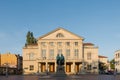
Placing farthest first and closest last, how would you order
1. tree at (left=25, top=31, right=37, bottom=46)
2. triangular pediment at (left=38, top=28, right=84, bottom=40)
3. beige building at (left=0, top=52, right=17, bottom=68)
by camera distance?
beige building at (left=0, top=52, right=17, bottom=68) → tree at (left=25, top=31, right=37, bottom=46) → triangular pediment at (left=38, top=28, right=84, bottom=40)

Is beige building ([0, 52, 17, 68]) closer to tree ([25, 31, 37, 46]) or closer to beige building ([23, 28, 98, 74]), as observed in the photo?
tree ([25, 31, 37, 46])

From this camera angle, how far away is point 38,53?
78812 mm

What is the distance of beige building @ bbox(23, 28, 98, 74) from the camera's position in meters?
78.1

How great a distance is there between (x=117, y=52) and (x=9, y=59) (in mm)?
40383

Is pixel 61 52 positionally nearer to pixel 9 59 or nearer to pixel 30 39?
pixel 30 39

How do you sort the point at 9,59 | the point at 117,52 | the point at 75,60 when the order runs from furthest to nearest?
the point at 117,52 < the point at 9,59 < the point at 75,60

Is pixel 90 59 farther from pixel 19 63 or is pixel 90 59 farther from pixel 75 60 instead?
pixel 19 63

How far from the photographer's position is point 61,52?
79188 mm

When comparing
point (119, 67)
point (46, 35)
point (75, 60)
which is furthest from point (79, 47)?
point (119, 67)

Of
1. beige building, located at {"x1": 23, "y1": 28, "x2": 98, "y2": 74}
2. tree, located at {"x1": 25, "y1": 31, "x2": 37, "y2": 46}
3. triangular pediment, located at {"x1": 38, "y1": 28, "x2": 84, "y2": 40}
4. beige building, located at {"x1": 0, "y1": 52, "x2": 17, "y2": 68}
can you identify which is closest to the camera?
beige building, located at {"x1": 23, "y1": 28, "x2": 98, "y2": 74}

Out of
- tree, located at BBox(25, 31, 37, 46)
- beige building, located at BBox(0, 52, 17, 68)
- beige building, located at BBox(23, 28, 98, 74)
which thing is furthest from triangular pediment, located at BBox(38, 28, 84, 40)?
beige building, located at BBox(0, 52, 17, 68)

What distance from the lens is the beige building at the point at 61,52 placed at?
78.1m

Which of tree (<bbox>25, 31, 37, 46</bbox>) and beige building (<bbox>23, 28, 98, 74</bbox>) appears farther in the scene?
tree (<bbox>25, 31, 37, 46</bbox>)

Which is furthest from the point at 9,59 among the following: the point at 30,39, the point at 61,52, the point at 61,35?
the point at 61,35
